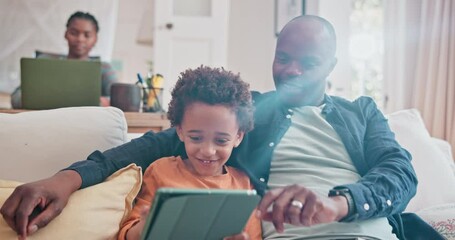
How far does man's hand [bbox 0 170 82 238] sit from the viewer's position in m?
0.89

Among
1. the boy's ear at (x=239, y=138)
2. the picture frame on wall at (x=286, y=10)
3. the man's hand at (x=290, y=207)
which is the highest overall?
the picture frame on wall at (x=286, y=10)

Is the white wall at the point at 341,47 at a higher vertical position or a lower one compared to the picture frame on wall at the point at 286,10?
lower

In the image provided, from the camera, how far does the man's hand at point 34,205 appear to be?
0.89m

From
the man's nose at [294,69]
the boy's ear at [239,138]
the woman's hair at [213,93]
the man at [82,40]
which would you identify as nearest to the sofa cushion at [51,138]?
the woman's hair at [213,93]

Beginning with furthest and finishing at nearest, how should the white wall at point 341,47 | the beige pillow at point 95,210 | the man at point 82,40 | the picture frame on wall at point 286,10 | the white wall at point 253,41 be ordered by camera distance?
the white wall at point 253,41 < the picture frame on wall at point 286,10 < the white wall at point 341,47 < the man at point 82,40 < the beige pillow at point 95,210

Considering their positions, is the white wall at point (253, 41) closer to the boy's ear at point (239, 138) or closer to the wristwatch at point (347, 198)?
the boy's ear at point (239, 138)

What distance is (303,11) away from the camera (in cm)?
380

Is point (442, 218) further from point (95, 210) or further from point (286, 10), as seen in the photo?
point (286, 10)

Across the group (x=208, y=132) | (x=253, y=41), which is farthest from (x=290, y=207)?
(x=253, y=41)

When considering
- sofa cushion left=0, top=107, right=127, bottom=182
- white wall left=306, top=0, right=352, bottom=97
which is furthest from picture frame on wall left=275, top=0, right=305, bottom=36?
sofa cushion left=0, top=107, right=127, bottom=182

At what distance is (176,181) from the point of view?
3.60 feet

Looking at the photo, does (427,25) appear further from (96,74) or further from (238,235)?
(238,235)

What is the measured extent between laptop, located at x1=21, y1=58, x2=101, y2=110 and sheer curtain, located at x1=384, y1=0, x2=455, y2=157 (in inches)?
75.0

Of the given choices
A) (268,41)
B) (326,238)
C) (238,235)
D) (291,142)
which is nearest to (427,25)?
(268,41)
